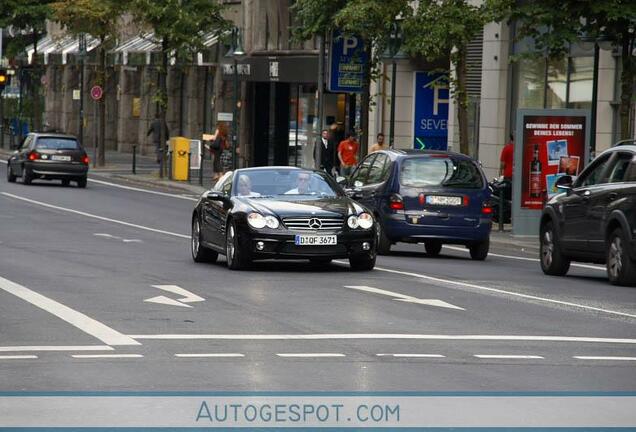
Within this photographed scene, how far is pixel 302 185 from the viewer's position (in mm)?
21609

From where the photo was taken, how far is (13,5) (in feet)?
243

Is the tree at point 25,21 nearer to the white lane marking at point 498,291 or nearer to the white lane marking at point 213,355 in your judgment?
the white lane marking at point 498,291

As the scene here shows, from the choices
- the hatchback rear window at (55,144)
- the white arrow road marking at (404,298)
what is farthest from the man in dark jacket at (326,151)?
the white arrow road marking at (404,298)

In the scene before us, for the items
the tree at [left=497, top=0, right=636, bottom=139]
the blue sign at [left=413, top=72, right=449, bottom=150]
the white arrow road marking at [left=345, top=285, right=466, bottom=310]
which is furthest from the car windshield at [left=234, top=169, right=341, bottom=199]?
the blue sign at [left=413, top=72, right=449, bottom=150]

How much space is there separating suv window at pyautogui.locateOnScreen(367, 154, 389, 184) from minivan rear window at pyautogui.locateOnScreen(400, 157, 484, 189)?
0.49 m

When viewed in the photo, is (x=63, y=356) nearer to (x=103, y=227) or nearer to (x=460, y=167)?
(x=460, y=167)

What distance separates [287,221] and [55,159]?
93.2 feet

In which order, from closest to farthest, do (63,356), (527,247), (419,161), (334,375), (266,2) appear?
(334,375)
(63,356)
(419,161)
(527,247)
(266,2)

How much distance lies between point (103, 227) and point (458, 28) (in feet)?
27.8

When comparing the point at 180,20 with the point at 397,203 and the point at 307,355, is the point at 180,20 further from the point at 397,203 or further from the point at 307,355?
the point at 307,355

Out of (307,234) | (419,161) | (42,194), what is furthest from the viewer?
(42,194)

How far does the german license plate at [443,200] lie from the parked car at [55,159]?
78.3ft

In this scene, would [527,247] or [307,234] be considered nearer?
[307,234]

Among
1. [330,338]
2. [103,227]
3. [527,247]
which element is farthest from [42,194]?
[330,338]
